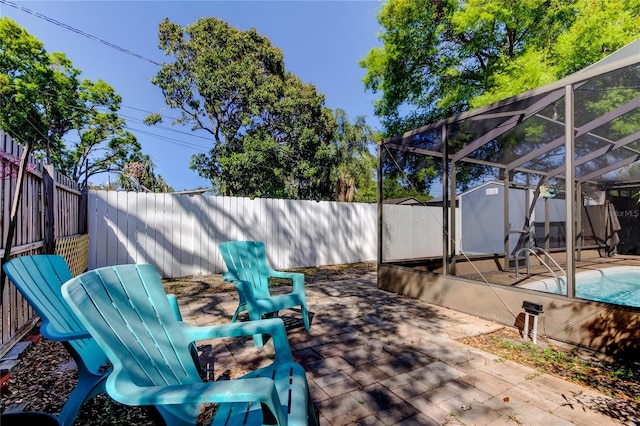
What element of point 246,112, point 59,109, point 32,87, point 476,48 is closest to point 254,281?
point 476,48

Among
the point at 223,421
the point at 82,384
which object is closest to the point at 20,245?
the point at 82,384

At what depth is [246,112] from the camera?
38.1 ft

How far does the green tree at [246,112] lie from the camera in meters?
11.2

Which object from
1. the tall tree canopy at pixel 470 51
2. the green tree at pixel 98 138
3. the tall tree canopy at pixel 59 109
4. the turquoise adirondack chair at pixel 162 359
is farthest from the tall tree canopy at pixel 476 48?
the green tree at pixel 98 138

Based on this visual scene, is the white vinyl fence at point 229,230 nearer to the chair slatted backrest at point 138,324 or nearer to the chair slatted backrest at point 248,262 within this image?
the chair slatted backrest at point 248,262

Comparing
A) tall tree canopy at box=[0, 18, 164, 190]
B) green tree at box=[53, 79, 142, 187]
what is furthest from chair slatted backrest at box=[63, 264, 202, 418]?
green tree at box=[53, 79, 142, 187]

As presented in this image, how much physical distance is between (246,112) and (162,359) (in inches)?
461

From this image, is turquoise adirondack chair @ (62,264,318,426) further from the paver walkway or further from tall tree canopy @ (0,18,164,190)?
tall tree canopy @ (0,18,164,190)

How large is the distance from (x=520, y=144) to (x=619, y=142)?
1.76 m

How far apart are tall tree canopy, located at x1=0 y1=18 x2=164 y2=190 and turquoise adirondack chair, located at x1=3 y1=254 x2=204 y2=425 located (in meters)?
12.3

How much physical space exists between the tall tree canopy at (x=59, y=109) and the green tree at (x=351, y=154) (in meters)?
11.1

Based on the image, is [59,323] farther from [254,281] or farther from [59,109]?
[59,109]

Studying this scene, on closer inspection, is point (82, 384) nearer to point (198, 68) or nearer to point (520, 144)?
point (520, 144)

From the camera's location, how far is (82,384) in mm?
1346
